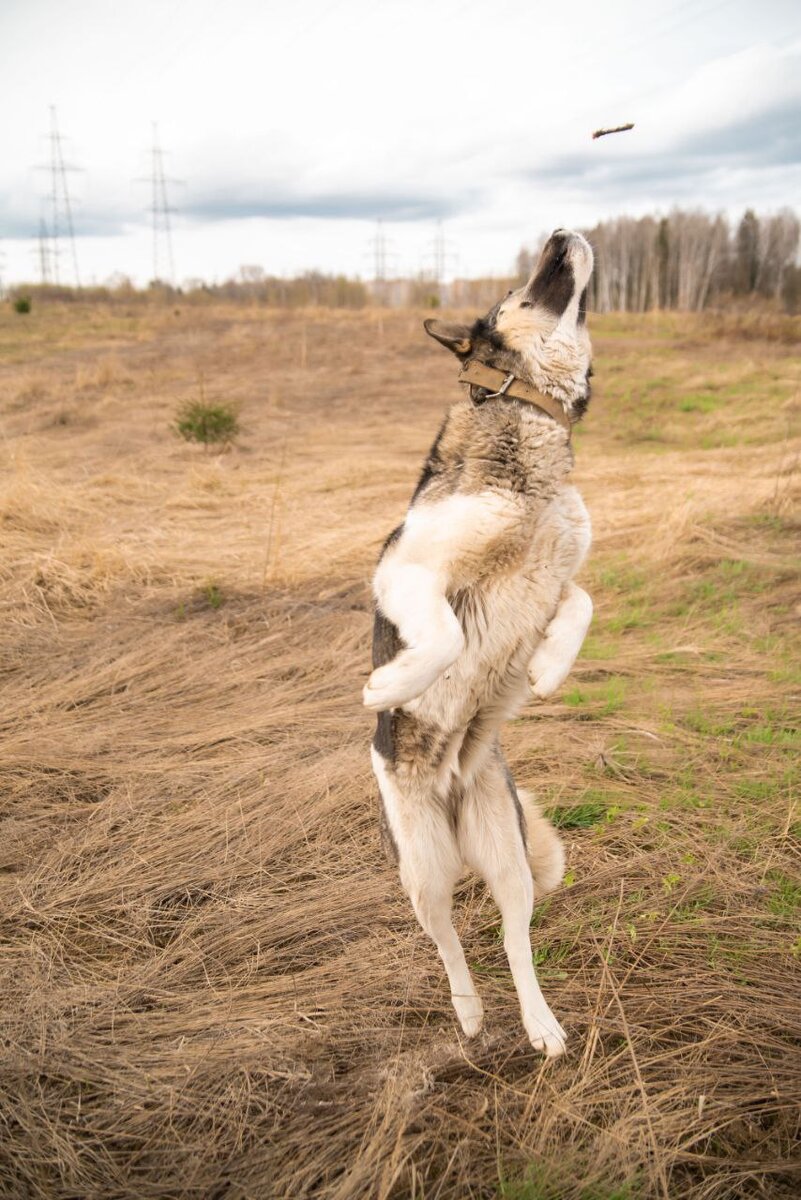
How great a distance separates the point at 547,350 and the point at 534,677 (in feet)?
3.64

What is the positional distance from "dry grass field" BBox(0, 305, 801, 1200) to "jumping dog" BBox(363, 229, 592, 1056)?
34cm

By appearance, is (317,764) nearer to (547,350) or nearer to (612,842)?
(612,842)

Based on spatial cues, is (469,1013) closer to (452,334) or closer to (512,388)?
(512,388)

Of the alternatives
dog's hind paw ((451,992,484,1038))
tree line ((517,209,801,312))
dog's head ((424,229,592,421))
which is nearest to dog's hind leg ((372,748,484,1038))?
dog's hind paw ((451,992,484,1038))

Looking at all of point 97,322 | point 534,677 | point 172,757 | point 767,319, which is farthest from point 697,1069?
point 97,322

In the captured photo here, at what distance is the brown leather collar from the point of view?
244 cm

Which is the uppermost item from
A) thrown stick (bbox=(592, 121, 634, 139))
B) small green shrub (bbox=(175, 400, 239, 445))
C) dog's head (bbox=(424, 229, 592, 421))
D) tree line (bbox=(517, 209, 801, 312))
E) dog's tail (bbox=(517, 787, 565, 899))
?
tree line (bbox=(517, 209, 801, 312))

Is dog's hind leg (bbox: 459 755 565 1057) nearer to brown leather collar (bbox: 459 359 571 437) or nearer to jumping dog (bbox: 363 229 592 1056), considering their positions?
jumping dog (bbox: 363 229 592 1056)

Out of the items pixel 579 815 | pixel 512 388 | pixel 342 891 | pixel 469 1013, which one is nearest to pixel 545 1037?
pixel 469 1013

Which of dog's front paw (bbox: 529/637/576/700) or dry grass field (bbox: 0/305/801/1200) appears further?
dog's front paw (bbox: 529/637/576/700)

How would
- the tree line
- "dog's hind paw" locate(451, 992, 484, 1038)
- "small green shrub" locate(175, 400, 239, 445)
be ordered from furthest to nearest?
1. the tree line
2. "small green shrub" locate(175, 400, 239, 445)
3. "dog's hind paw" locate(451, 992, 484, 1038)

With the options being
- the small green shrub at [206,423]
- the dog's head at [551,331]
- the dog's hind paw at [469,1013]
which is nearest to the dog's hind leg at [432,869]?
the dog's hind paw at [469,1013]

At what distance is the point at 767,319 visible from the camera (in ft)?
86.2

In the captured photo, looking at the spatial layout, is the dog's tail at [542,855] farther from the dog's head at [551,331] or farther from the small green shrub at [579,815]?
the dog's head at [551,331]
